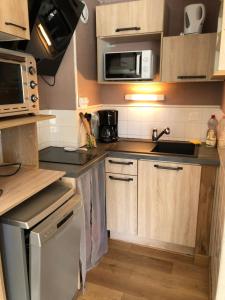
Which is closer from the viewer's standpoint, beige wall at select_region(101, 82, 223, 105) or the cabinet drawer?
the cabinet drawer

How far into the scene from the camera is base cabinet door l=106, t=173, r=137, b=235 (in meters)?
2.17

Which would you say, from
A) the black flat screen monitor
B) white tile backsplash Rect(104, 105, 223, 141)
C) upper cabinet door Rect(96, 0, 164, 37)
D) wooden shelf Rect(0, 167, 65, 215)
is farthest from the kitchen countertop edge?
upper cabinet door Rect(96, 0, 164, 37)

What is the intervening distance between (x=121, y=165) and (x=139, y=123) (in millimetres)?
664

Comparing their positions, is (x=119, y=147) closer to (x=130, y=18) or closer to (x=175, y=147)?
(x=175, y=147)

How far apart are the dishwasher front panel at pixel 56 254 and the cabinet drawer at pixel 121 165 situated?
685 mm

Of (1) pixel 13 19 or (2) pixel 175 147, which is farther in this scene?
(2) pixel 175 147

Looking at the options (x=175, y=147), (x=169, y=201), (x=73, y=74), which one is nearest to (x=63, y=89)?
(x=73, y=74)

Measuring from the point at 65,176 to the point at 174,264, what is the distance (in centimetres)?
122

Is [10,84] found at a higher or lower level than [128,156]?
higher

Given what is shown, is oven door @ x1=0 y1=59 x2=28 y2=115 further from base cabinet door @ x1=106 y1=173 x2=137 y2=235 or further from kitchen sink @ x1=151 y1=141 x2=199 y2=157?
kitchen sink @ x1=151 y1=141 x2=199 y2=157

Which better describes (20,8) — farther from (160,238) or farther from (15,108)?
(160,238)

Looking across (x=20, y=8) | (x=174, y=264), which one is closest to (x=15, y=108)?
(x=20, y=8)

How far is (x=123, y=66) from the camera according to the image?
88.5 inches

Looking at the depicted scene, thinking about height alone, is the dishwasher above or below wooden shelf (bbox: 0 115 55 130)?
below
